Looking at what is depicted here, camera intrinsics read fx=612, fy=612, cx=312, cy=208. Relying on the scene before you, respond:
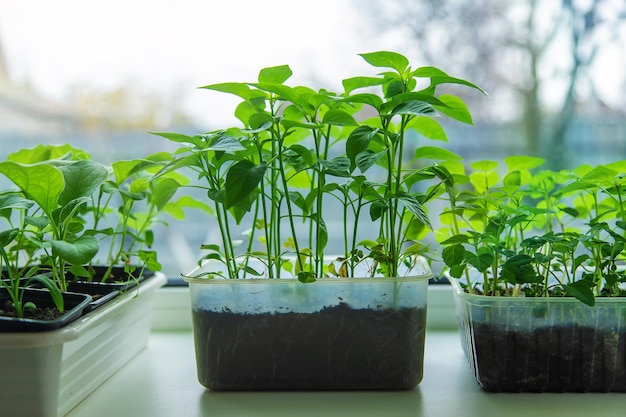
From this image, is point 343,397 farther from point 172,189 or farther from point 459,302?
point 172,189

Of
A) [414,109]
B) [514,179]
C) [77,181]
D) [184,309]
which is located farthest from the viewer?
[184,309]

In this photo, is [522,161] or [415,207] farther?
[522,161]

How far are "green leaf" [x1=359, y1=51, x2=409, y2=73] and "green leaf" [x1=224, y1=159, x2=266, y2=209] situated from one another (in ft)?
0.65

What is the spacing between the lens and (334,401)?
82 cm

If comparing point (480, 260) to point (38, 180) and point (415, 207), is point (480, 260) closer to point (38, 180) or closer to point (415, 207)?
point (415, 207)

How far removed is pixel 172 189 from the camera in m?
0.88

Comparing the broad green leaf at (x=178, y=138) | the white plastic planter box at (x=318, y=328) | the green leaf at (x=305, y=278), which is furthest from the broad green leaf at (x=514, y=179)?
the broad green leaf at (x=178, y=138)

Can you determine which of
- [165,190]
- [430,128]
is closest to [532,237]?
[430,128]

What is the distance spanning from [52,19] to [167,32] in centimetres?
25

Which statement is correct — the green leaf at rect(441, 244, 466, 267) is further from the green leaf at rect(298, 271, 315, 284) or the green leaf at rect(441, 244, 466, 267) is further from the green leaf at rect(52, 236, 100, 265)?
the green leaf at rect(52, 236, 100, 265)

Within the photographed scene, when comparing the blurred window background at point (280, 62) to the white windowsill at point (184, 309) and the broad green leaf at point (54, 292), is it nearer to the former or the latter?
the white windowsill at point (184, 309)

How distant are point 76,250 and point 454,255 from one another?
483 millimetres

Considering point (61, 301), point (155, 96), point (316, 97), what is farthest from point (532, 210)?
point (155, 96)

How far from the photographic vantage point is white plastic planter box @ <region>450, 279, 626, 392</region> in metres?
0.81
